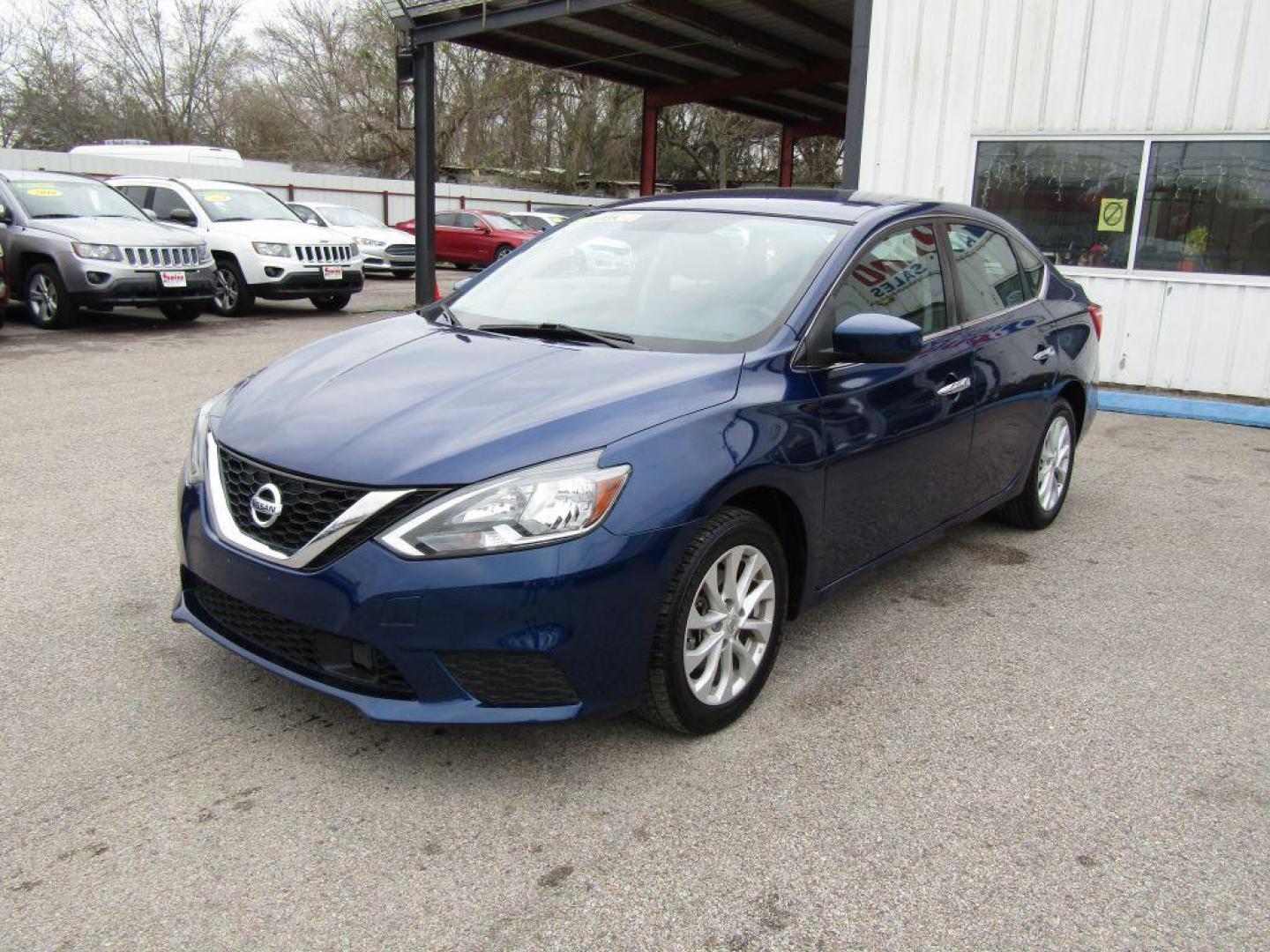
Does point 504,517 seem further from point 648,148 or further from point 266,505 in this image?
point 648,148

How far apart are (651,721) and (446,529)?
2.91ft

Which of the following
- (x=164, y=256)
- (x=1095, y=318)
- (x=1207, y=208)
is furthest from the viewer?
(x=164, y=256)

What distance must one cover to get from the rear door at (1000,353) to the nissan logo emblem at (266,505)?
2765 millimetres

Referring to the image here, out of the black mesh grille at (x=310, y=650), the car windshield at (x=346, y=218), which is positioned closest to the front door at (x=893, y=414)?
the black mesh grille at (x=310, y=650)

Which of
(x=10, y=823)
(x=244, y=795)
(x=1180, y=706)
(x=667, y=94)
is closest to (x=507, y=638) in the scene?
(x=244, y=795)

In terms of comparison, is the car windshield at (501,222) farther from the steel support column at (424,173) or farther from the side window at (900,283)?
the side window at (900,283)

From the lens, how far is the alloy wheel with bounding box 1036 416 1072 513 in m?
5.10

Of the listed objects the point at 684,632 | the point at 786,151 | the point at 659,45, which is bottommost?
the point at 684,632

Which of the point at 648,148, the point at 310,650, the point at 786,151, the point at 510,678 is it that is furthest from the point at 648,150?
the point at 510,678

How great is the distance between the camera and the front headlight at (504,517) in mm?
2566

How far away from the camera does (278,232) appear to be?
13.3 metres

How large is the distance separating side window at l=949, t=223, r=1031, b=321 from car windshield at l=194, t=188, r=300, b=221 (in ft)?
37.3

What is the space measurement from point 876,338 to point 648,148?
15690 mm

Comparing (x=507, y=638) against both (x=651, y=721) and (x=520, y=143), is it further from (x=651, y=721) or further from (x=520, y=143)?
(x=520, y=143)
